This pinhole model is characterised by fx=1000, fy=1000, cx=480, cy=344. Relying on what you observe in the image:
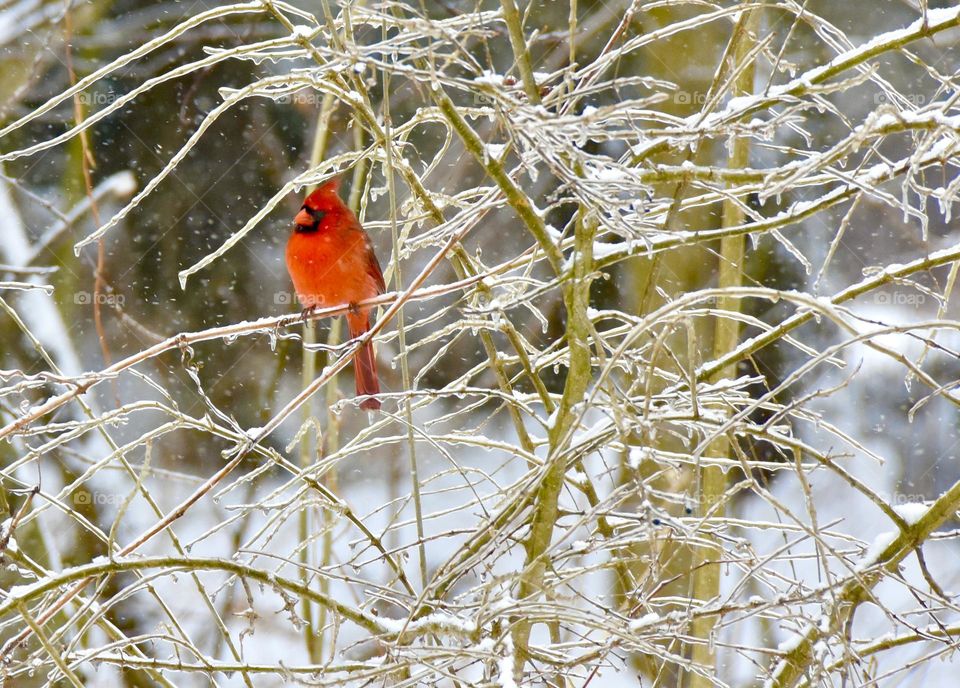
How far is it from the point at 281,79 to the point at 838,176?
2.94 feet

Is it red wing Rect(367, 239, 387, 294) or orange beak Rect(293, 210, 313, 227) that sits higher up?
orange beak Rect(293, 210, 313, 227)

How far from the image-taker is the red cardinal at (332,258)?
337cm

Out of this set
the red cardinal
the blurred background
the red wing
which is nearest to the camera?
the red cardinal

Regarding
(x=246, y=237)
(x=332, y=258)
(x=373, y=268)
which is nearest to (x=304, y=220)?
(x=332, y=258)

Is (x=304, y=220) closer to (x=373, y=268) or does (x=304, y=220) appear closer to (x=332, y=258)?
(x=332, y=258)

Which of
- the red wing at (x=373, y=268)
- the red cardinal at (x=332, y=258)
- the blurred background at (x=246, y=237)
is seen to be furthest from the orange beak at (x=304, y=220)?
the blurred background at (x=246, y=237)

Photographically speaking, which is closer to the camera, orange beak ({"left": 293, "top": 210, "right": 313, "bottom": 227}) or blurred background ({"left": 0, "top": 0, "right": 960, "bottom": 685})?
orange beak ({"left": 293, "top": 210, "right": 313, "bottom": 227})

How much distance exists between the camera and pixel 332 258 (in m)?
3.37

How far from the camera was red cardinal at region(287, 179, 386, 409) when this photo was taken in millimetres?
3367

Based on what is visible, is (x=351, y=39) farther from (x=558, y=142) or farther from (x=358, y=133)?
(x=358, y=133)

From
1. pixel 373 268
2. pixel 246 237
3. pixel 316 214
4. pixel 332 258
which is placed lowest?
pixel 246 237

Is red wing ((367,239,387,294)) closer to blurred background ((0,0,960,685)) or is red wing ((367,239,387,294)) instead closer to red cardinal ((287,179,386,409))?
red cardinal ((287,179,386,409))

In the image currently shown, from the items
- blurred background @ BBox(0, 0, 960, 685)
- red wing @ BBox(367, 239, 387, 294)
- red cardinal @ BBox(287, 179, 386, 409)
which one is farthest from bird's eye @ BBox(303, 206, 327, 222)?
blurred background @ BBox(0, 0, 960, 685)

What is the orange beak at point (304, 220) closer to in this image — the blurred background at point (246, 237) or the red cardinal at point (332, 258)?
the red cardinal at point (332, 258)
